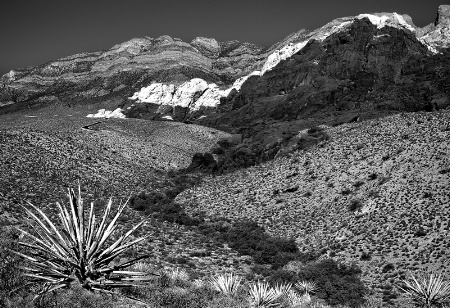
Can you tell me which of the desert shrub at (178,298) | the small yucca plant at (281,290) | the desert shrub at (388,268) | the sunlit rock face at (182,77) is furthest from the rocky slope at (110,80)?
the desert shrub at (178,298)

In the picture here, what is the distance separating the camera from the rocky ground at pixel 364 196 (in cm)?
2064

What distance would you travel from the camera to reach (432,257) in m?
18.7

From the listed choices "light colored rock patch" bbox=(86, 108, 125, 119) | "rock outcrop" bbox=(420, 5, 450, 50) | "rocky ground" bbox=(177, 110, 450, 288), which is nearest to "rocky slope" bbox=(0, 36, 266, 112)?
"light colored rock patch" bbox=(86, 108, 125, 119)

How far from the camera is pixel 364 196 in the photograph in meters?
27.4

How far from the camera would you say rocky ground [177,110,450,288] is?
2064 centimetres

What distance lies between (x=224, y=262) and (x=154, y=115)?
346ft

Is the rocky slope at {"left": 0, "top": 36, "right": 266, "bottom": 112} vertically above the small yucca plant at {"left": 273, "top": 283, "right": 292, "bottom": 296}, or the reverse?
the rocky slope at {"left": 0, "top": 36, "right": 266, "bottom": 112}

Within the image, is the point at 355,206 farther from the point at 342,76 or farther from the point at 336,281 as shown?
the point at 342,76

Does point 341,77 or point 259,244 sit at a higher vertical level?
point 341,77

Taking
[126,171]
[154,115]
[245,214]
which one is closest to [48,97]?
[154,115]

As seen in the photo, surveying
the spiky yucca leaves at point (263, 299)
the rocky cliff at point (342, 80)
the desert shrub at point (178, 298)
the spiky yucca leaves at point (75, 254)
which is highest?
the rocky cliff at point (342, 80)

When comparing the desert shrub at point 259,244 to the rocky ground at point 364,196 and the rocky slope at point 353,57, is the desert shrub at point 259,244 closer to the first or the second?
the rocky ground at point 364,196

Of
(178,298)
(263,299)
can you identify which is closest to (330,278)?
(263,299)

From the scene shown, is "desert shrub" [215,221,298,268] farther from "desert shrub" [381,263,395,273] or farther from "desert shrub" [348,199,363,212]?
"desert shrub" [381,263,395,273]
